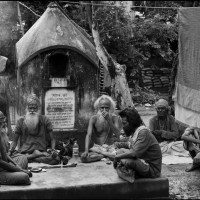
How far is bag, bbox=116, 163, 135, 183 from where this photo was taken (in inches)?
258

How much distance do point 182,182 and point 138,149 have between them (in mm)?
1533

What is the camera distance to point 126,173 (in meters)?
6.59

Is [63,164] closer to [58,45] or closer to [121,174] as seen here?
[121,174]

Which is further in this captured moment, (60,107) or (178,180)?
(60,107)

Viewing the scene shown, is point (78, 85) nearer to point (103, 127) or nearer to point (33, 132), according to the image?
point (103, 127)

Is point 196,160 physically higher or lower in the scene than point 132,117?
lower

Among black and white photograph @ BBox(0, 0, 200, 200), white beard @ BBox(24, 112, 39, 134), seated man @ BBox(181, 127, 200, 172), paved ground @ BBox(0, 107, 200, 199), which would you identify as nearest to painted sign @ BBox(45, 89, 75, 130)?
black and white photograph @ BBox(0, 0, 200, 200)

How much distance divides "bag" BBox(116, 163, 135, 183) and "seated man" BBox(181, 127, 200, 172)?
178cm

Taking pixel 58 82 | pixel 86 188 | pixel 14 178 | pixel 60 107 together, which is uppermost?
pixel 58 82

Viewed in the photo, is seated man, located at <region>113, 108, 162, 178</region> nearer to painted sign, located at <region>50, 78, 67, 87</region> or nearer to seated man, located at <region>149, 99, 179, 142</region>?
seated man, located at <region>149, 99, 179, 142</region>

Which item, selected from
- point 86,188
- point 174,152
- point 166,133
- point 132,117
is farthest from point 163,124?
point 86,188

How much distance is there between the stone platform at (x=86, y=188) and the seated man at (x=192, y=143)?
1.41 meters

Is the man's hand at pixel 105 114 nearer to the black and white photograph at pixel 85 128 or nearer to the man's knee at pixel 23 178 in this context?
the black and white photograph at pixel 85 128

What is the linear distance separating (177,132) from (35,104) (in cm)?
291
